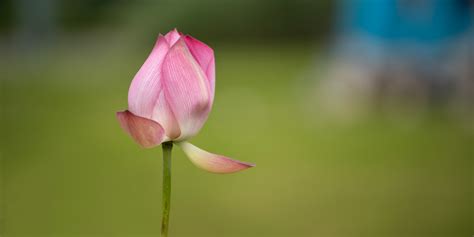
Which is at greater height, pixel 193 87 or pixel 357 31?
pixel 357 31

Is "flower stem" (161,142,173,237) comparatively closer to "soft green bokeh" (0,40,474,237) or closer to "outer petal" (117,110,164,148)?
"outer petal" (117,110,164,148)

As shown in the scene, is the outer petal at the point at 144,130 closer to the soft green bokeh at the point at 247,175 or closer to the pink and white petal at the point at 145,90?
the pink and white petal at the point at 145,90

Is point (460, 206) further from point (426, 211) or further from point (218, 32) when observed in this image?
point (218, 32)

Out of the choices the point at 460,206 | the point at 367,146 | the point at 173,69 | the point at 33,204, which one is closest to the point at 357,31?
the point at 367,146

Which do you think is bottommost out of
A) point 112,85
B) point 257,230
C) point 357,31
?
point 257,230

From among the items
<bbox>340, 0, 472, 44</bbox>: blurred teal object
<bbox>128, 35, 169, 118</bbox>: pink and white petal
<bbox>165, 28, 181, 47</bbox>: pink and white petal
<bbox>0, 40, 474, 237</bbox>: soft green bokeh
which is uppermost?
<bbox>340, 0, 472, 44</bbox>: blurred teal object

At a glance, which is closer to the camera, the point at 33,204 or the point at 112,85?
the point at 33,204

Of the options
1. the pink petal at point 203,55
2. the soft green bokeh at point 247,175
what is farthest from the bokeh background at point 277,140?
the pink petal at point 203,55

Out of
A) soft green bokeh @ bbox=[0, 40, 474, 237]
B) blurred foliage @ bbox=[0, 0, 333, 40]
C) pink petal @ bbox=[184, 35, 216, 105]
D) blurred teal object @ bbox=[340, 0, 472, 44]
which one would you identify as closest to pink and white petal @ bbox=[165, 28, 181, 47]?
pink petal @ bbox=[184, 35, 216, 105]
